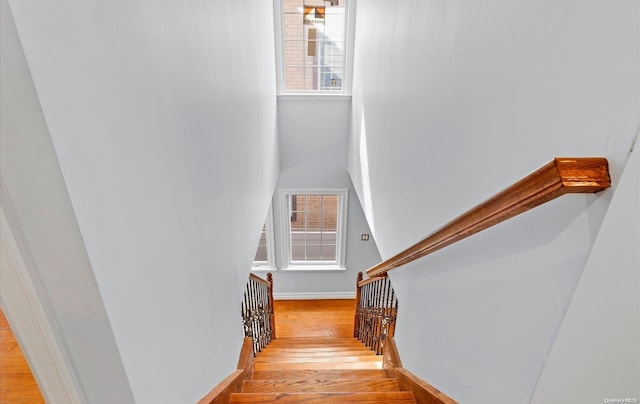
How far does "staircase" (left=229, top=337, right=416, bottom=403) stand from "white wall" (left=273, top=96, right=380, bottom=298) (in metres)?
1.41

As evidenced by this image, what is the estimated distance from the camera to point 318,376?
2.40 m

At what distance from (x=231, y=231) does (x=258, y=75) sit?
1547 mm

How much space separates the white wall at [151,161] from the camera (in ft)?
1.92

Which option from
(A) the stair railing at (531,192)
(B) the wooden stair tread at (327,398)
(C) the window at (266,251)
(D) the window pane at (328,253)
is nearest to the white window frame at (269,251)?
(C) the window at (266,251)

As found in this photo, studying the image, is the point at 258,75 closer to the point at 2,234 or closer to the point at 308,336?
the point at 2,234

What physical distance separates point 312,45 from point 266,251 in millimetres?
3182

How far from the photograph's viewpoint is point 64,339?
2.22 feet

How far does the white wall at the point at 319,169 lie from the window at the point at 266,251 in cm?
10

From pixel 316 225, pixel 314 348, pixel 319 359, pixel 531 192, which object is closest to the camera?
pixel 531 192

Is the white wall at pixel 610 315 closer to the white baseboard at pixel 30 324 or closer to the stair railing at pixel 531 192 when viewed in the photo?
the stair railing at pixel 531 192

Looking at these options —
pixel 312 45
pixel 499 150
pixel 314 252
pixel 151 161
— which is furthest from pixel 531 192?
pixel 314 252

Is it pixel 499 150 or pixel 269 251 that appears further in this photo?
→ pixel 269 251

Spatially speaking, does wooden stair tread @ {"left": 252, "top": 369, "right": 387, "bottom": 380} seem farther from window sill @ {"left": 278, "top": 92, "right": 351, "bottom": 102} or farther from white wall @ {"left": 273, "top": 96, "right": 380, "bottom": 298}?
window sill @ {"left": 278, "top": 92, "right": 351, "bottom": 102}

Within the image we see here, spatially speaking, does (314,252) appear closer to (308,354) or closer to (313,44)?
(308,354)
